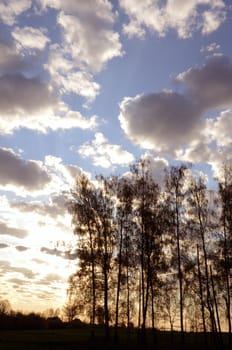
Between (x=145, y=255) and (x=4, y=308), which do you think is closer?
(x=145, y=255)

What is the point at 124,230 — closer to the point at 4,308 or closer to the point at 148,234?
the point at 148,234

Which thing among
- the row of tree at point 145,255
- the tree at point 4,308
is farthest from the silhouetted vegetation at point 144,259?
the tree at point 4,308

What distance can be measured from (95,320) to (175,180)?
628 inches

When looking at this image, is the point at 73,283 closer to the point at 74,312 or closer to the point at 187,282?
the point at 74,312

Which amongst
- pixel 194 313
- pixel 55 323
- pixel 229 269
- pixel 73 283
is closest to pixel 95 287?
pixel 73 283

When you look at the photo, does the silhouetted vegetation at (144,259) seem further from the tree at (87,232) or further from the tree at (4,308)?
the tree at (4,308)

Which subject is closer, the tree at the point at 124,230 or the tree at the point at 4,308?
the tree at the point at 124,230

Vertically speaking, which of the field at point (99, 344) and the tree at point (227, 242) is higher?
the tree at point (227, 242)

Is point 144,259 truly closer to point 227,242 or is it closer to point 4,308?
point 227,242

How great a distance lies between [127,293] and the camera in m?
39.5

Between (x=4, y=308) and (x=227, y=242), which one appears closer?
(x=227, y=242)

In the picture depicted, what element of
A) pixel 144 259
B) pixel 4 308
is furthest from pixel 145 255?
pixel 4 308

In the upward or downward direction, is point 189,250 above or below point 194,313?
above

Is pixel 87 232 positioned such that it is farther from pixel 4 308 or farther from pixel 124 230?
pixel 4 308
